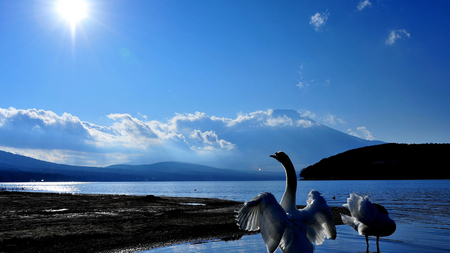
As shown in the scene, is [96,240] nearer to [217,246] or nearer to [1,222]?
[217,246]

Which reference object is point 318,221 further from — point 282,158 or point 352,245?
point 352,245

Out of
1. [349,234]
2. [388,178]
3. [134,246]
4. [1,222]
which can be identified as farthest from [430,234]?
[388,178]

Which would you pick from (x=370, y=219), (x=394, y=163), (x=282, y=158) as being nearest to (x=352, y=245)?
(x=370, y=219)

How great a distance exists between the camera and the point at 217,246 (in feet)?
33.8

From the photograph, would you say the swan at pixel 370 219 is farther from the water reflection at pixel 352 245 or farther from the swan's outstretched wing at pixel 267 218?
the swan's outstretched wing at pixel 267 218

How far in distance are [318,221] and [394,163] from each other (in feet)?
562

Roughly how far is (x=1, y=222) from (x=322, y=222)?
15911 mm

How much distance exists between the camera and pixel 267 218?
5.62 meters

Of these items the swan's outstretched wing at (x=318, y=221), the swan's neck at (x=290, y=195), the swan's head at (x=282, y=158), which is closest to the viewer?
the swan's outstretched wing at (x=318, y=221)

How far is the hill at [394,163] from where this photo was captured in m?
146

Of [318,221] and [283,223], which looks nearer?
[283,223]

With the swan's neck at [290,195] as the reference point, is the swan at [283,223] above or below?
below

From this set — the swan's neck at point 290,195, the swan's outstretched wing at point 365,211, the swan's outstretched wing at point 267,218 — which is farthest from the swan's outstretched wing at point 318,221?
the swan's outstretched wing at point 365,211

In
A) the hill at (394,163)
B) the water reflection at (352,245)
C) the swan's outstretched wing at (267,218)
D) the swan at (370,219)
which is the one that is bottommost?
the water reflection at (352,245)
